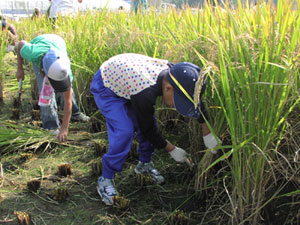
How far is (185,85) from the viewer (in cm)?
152

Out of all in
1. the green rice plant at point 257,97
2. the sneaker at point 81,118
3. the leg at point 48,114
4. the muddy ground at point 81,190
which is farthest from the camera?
the sneaker at point 81,118

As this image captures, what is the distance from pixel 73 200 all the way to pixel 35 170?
1.68 feet

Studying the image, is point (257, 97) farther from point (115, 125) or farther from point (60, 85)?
point (60, 85)

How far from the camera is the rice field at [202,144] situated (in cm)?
136

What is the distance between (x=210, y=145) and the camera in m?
1.71

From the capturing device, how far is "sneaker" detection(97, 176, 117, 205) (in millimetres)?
1888

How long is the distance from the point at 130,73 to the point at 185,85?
0.39 m

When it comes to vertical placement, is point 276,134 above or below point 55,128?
above

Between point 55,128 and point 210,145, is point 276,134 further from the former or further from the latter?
point 55,128

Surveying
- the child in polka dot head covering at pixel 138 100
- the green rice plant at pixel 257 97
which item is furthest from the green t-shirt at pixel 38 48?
the green rice plant at pixel 257 97

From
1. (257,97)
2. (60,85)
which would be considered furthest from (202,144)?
(60,85)

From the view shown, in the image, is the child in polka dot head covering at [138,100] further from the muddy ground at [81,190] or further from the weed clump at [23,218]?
the weed clump at [23,218]

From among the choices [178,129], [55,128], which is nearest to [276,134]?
[178,129]

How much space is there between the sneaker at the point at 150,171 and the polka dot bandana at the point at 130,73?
549mm
